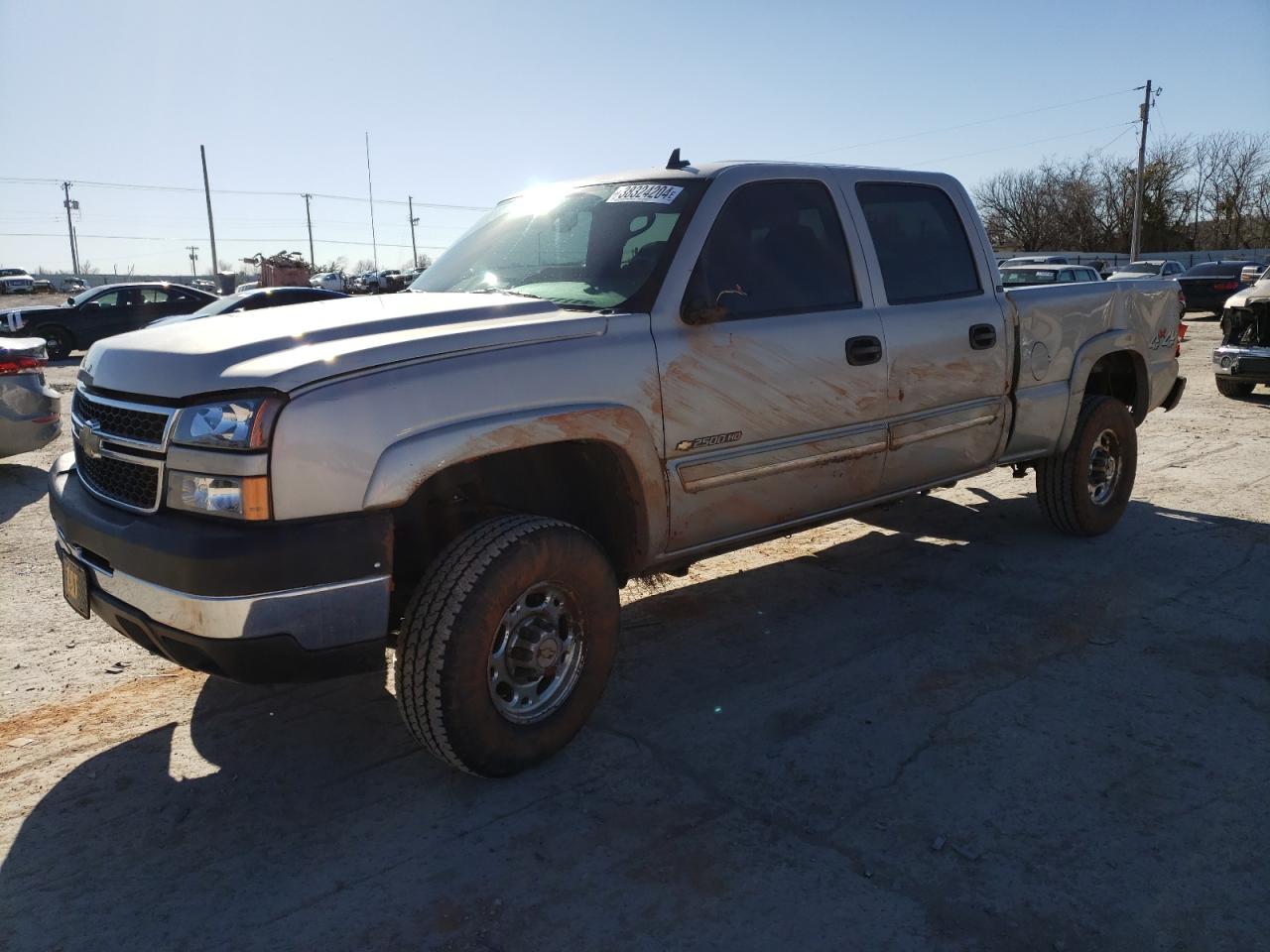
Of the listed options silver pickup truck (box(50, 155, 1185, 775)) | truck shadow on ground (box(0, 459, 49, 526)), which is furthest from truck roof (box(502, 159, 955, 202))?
truck shadow on ground (box(0, 459, 49, 526))

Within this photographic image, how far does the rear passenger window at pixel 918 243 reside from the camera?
4309 millimetres

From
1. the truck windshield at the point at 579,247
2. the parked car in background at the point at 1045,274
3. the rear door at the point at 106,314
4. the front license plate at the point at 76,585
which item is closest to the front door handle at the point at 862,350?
the truck windshield at the point at 579,247

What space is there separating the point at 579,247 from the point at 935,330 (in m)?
1.71

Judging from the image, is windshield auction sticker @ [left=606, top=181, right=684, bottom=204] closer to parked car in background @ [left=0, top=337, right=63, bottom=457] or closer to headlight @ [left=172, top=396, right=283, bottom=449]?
headlight @ [left=172, top=396, right=283, bottom=449]

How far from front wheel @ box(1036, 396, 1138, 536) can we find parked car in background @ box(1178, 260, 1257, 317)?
819 inches

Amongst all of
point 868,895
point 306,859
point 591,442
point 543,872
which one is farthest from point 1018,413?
point 306,859

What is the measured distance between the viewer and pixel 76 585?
10.1 ft

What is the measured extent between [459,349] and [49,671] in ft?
8.46

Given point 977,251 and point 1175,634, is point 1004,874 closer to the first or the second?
point 1175,634

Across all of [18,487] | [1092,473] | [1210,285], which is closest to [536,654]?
[1092,473]

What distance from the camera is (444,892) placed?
8.34ft

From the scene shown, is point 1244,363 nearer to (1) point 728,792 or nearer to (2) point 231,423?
(1) point 728,792

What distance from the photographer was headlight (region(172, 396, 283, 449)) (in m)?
2.59

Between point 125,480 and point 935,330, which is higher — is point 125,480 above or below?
below
